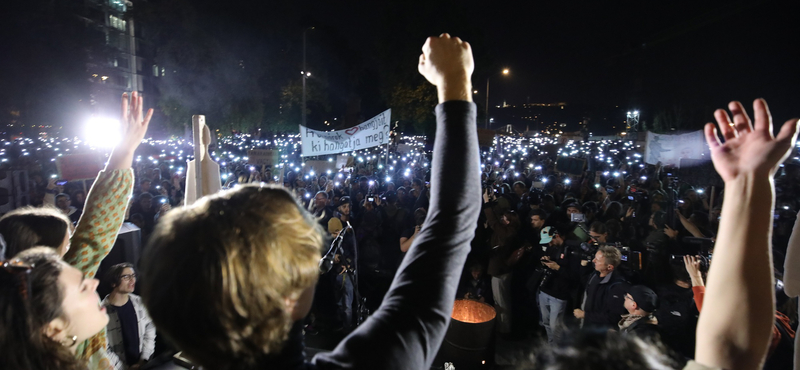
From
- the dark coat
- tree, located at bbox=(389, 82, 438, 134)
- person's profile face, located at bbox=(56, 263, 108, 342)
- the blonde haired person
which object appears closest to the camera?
the blonde haired person

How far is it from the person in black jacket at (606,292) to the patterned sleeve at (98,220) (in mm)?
4520

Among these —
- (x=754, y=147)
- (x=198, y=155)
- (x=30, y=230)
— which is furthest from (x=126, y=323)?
(x=754, y=147)

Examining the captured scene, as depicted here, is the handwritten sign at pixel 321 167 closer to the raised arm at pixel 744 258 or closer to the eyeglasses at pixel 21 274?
the eyeglasses at pixel 21 274

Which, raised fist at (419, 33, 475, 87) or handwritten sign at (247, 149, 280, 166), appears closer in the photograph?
raised fist at (419, 33, 475, 87)

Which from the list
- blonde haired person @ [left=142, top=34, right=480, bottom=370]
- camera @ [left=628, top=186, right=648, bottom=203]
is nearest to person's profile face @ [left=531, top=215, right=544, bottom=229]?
camera @ [left=628, top=186, right=648, bottom=203]

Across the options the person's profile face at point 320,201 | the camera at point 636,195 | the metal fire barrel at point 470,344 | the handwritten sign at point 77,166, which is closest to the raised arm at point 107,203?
the metal fire barrel at point 470,344

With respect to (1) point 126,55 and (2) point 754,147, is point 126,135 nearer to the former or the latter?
(2) point 754,147

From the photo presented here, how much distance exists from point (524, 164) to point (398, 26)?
11.3 meters

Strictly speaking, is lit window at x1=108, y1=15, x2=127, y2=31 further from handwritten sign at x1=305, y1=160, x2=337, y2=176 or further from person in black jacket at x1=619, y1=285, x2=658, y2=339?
person in black jacket at x1=619, y1=285, x2=658, y2=339

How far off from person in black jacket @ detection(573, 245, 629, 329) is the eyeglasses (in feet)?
15.5

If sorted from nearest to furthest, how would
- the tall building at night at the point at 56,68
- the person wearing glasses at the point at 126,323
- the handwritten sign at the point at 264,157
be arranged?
the person wearing glasses at the point at 126,323 → the handwritten sign at the point at 264,157 → the tall building at night at the point at 56,68

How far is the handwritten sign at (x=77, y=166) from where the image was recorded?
8.48 meters

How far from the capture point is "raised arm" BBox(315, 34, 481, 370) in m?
0.95

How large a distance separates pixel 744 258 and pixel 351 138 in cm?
1102
